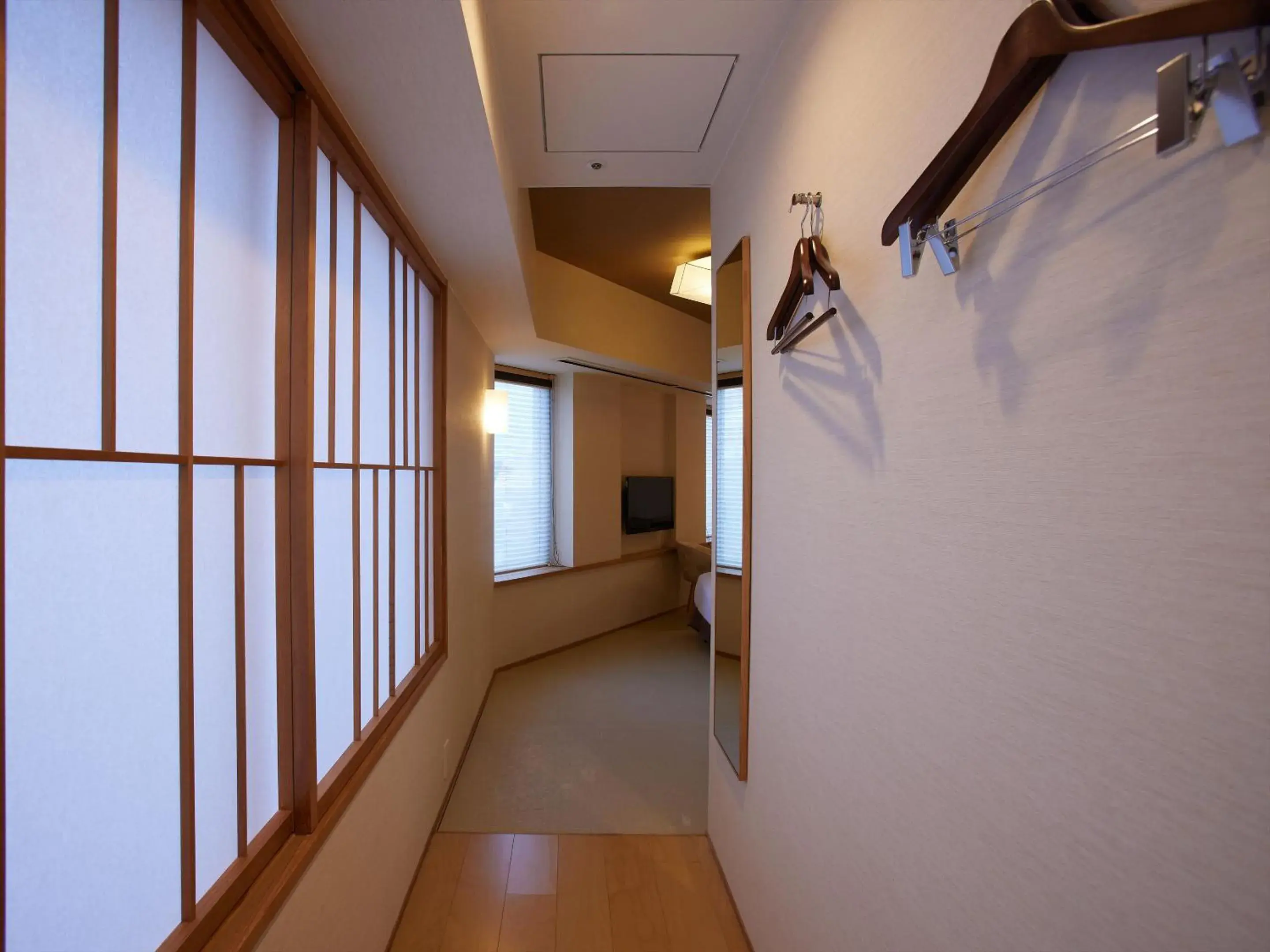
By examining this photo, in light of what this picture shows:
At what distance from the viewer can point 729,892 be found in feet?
5.43

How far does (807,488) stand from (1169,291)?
72 cm

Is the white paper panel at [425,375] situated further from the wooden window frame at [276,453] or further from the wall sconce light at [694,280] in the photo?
the wall sconce light at [694,280]

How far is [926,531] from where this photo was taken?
2.41ft

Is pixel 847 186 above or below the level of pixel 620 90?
below

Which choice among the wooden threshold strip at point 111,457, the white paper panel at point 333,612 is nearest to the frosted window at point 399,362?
the white paper panel at point 333,612

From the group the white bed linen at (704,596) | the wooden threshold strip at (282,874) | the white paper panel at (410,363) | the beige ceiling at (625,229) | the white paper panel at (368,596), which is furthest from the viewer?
the white bed linen at (704,596)

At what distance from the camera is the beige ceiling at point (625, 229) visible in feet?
8.14

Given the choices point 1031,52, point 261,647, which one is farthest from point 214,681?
point 1031,52

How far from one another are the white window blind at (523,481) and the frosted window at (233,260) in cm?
268

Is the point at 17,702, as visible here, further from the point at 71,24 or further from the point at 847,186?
the point at 847,186

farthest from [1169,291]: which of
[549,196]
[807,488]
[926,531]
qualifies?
[549,196]

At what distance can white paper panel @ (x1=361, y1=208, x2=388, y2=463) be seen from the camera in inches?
55.3

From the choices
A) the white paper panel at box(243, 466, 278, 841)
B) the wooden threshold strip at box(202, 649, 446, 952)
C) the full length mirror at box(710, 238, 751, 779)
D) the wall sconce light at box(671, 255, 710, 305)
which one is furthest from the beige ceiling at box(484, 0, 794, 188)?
the wooden threshold strip at box(202, 649, 446, 952)

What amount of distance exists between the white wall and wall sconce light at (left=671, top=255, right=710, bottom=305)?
1.35 m
